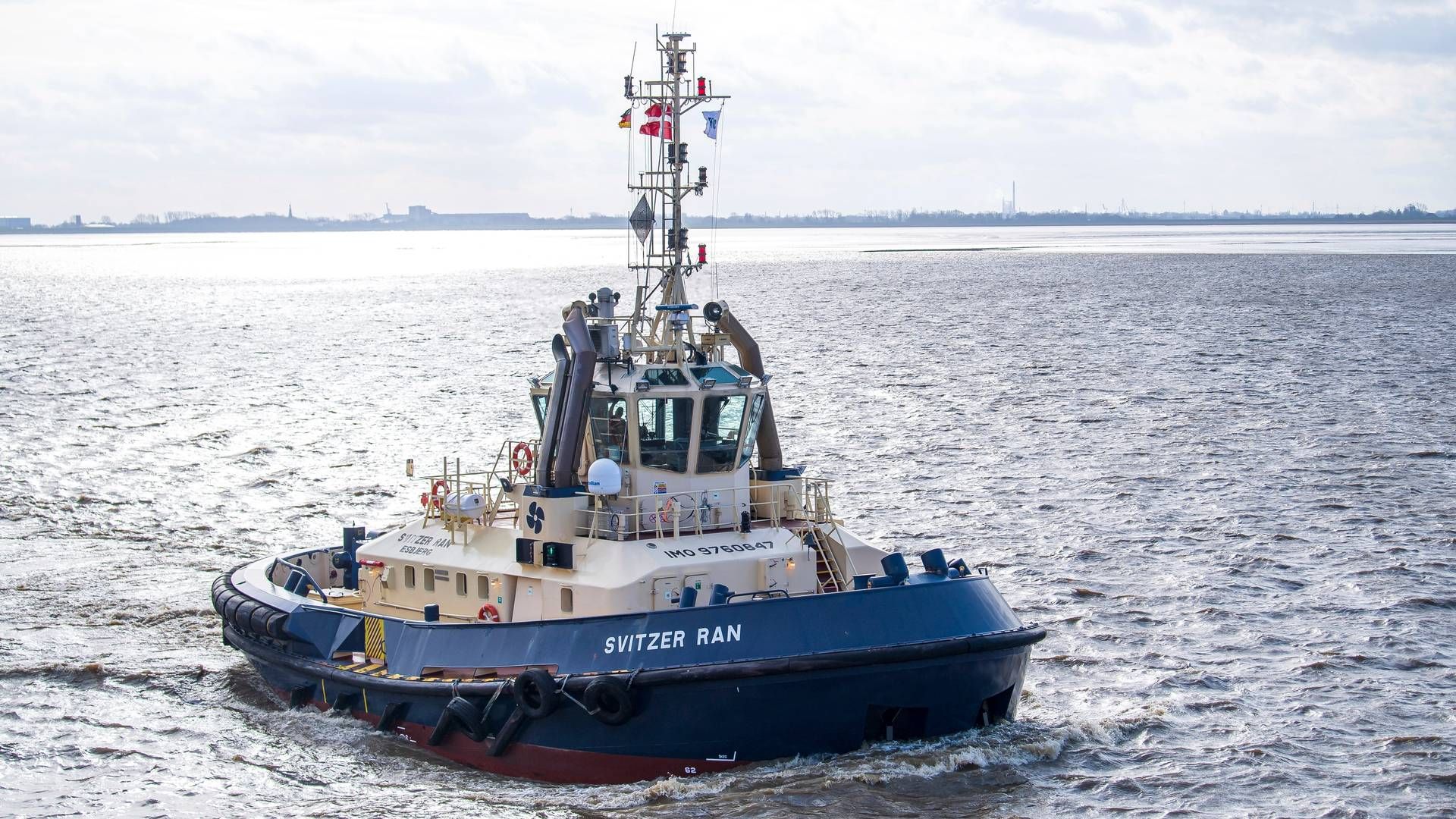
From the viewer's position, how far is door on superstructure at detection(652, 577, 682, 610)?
1355 cm

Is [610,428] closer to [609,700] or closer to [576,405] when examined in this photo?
[576,405]

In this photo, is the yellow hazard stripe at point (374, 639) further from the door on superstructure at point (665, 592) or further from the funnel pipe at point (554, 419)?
the door on superstructure at point (665, 592)

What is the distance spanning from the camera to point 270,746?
1478cm

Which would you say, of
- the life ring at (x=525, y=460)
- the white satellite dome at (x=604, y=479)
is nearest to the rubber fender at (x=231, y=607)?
the life ring at (x=525, y=460)

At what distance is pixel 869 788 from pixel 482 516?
4.66m

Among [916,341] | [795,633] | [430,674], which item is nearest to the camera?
[795,633]

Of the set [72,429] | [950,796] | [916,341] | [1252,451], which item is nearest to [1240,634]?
[950,796]

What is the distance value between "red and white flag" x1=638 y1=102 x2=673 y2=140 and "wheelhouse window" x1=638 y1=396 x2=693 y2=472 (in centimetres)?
253

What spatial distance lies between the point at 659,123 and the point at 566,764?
5883 millimetres

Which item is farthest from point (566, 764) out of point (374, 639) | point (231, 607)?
point (231, 607)

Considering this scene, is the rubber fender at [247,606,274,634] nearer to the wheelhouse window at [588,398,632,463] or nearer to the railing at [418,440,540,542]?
the railing at [418,440,540,542]

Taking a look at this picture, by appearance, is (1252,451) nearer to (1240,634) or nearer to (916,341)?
(1240,634)

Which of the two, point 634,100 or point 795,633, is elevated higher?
point 634,100

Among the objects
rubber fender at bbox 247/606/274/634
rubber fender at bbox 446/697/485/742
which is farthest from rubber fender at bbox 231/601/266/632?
rubber fender at bbox 446/697/485/742
